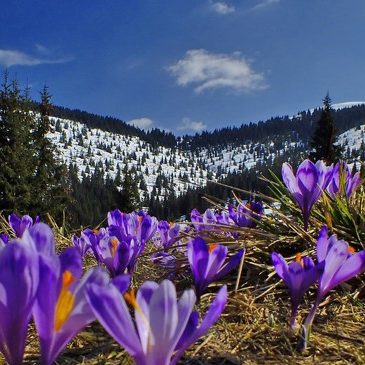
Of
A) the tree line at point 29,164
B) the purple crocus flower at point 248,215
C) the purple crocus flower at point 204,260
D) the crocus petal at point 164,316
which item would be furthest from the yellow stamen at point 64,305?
the tree line at point 29,164

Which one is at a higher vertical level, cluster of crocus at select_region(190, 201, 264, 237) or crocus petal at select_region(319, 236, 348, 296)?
cluster of crocus at select_region(190, 201, 264, 237)

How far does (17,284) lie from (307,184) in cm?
111

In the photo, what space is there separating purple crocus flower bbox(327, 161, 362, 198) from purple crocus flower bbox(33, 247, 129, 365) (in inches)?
54.7

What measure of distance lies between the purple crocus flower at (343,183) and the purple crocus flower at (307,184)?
0.31 metres

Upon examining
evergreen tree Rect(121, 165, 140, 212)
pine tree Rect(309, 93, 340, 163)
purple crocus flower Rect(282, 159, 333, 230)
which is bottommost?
purple crocus flower Rect(282, 159, 333, 230)

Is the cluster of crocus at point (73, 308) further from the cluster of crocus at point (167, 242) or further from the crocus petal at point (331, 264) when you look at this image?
the cluster of crocus at point (167, 242)

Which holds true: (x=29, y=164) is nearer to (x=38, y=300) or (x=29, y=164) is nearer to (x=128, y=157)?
(x=38, y=300)

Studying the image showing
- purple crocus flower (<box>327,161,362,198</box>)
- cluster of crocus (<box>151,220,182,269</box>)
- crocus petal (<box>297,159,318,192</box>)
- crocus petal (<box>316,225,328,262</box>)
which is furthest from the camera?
purple crocus flower (<box>327,161,362,198</box>)

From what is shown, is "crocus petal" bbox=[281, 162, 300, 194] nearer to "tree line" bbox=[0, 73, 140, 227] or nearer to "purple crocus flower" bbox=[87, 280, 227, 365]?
"purple crocus flower" bbox=[87, 280, 227, 365]

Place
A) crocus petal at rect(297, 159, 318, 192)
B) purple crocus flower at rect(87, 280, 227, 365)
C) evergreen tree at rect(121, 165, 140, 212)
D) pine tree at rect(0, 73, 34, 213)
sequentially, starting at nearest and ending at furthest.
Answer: purple crocus flower at rect(87, 280, 227, 365)
crocus petal at rect(297, 159, 318, 192)
pine tree at rect(0, 73, 34, 213)
evergreen tree at rect(121, 165, 140, 212)

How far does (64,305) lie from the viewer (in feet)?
1.94

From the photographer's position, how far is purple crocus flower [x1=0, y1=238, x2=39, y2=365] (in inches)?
21.9

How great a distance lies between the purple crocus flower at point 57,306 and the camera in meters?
0.58

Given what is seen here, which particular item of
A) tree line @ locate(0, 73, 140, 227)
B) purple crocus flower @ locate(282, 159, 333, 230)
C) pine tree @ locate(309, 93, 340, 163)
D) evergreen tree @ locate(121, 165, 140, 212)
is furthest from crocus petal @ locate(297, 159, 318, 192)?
evergreen tree @ locate(121, 165, 140, 212)
